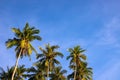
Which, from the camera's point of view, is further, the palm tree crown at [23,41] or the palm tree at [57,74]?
the palm tree at [57,74]

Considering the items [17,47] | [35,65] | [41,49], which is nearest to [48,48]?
[41,49]

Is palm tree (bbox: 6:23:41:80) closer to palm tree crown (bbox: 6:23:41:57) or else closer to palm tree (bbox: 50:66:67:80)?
palm tree crown (bbox: 6:23:41:57)

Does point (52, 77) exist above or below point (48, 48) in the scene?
below

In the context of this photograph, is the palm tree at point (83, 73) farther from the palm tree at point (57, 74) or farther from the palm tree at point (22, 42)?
the palm tree at point (22, 42)

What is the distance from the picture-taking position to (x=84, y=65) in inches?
3046

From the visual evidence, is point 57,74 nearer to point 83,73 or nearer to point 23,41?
point 83,73

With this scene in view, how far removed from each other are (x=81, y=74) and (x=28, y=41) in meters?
22.2

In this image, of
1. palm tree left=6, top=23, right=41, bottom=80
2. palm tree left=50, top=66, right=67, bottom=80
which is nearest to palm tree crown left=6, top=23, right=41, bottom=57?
palm tree left=6, top=23, right=41, bottom=80

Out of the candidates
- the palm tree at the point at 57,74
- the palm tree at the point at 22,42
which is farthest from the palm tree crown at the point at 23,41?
the palm tree at the point at 57,74

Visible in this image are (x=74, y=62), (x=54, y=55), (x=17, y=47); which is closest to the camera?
(x=17, y=47)

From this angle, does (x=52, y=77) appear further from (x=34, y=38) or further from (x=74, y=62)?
(x=34, y=38)

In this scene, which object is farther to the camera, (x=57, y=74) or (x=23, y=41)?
(x=57, y=74)

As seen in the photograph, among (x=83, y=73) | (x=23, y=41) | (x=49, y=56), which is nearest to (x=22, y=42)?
(x=23, y=41)

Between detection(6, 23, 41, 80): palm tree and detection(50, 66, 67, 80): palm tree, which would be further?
detection(50, 66, 67, 80): palm tree
